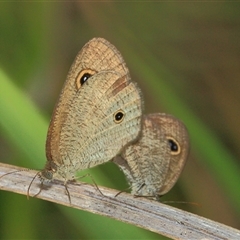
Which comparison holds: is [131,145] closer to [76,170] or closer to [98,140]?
[98,140]

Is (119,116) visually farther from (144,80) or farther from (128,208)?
(144,80)

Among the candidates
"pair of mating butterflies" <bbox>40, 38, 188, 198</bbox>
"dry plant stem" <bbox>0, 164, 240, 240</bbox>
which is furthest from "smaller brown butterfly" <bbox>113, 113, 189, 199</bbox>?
"dry plant stem" <bbox>0, 164, 240, 240</bbox>

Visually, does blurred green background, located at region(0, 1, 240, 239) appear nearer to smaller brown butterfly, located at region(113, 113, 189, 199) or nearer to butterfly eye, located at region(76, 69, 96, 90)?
smaller brown butterfly, located at region(113, 113, 189, 199)

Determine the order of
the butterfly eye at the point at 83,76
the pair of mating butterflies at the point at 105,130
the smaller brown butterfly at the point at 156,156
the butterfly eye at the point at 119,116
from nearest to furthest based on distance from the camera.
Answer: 1. the pair of mating butterflies at the point at 105,130
2. the butterfly eye at the point at 83,76
3. the butterfly eye at the point at 119,116
4. the smaller brown butterfly at the point at 156,156

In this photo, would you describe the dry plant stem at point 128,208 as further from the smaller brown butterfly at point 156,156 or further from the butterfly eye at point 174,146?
the butterfly eye at point 174,146

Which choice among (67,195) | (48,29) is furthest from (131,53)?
(67,195)

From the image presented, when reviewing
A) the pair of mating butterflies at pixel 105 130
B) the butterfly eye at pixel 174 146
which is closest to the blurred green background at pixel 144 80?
the pair of mating butterflies at pixel 105 130

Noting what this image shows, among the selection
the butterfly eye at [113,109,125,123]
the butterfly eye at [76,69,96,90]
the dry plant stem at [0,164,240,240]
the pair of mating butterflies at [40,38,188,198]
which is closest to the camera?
the dry plant stem at [0,164,240,240]
